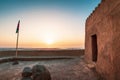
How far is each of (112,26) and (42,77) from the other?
3.20 meters

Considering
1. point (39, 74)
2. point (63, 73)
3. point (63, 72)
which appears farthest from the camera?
point (63, 72)

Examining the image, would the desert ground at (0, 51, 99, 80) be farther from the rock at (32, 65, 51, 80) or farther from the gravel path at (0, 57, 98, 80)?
the rock at (32, 65, 51, 80)

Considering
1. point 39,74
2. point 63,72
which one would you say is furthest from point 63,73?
point 39,74

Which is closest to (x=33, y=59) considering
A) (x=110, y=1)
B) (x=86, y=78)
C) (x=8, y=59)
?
(x=8, y=59)

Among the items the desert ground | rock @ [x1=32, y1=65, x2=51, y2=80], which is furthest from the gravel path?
rock @ [x1=32, y1=65, x2=51, y2=80]

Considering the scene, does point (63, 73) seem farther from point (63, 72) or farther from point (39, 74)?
point (39, 74)

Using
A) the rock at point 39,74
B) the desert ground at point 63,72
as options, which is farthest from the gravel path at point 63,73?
the rock at point 39,74

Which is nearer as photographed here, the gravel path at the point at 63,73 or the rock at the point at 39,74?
the rock at the point at 39,74

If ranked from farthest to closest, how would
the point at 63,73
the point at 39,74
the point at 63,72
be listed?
1. the point at 63,72
2. the point at 63,73
3. the point at 39,74

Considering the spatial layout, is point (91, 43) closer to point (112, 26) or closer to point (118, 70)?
point (112, 26)

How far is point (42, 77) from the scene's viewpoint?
4.51 m

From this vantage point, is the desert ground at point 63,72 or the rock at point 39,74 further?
the desert ground at point 63,72

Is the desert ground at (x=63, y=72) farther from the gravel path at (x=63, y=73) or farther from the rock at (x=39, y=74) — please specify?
the rock at (x=39, y=74)

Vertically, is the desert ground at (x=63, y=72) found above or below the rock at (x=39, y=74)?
below
